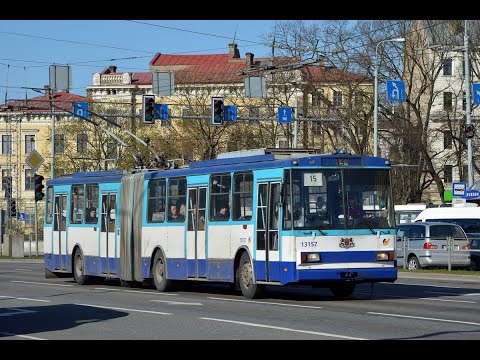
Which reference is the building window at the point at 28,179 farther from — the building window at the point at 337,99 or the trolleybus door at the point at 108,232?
the trolleybus door at the point at 108,232

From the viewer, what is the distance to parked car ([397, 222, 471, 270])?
37.2 m

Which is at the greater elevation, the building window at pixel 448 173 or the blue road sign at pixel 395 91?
the blue road sign at pixel 395 91

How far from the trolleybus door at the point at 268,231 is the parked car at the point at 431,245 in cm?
1503

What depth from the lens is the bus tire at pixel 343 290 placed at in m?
23.4

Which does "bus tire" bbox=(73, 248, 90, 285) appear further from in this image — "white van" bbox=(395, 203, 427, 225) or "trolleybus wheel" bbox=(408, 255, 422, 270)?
"white van" bbox=(395, 203, 427, 225)

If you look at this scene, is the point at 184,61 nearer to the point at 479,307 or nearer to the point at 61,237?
the point at 61,237

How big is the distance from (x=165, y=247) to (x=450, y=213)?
2282cm

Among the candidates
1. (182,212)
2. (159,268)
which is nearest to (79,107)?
(159,268)

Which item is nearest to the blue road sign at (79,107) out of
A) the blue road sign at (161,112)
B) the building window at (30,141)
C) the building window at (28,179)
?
the blue road sign at (161,112)

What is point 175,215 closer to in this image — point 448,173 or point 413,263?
point 413,263

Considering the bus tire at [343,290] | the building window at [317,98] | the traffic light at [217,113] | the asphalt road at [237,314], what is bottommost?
the asphalt road at [237,314]

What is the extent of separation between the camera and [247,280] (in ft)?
76.8
